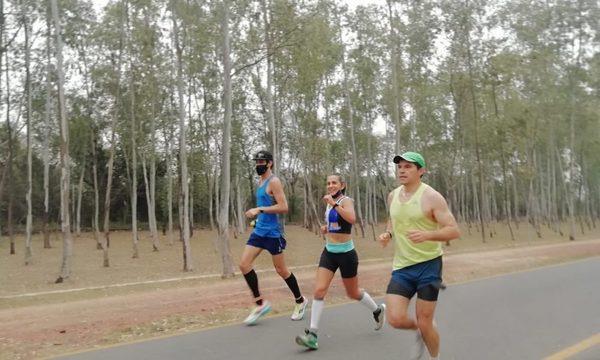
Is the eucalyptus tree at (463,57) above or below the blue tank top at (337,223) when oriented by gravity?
above

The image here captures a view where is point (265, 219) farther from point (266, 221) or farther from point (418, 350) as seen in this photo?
point (418, 350)

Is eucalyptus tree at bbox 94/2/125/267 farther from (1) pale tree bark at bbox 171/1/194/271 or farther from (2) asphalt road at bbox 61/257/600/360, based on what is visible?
(2) asphalt road at bbox 61/257/600/360

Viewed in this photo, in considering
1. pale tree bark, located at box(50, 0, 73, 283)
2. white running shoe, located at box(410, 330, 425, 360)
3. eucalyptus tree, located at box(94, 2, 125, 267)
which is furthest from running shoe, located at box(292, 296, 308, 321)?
eucalyptus tree, located at box(94, 2, 125, 267)

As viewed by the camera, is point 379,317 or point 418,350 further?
point 379,317

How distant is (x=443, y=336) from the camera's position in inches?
261

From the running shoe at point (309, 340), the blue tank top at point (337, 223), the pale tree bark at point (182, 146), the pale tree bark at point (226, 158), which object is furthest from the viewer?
the pale tree bark at point (182, 146)

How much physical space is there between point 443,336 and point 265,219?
8.55 ft

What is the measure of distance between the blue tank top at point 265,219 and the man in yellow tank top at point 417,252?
242 cm

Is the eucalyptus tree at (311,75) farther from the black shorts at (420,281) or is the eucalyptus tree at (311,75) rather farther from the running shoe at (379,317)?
the black shorts at (420,281)

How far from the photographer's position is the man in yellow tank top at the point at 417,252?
14.9 feet

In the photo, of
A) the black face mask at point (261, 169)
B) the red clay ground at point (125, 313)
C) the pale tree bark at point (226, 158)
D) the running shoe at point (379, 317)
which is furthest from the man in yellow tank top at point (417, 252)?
the pale tree bark at point (226, 158)

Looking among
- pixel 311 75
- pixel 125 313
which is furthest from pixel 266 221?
pixel 311 75

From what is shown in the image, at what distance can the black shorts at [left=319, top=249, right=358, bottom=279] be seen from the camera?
6.29 metres

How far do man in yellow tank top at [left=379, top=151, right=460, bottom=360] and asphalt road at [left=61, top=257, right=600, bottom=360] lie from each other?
1.22m
